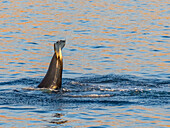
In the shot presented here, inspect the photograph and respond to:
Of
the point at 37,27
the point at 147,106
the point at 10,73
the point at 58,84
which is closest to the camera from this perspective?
the point at 147,106

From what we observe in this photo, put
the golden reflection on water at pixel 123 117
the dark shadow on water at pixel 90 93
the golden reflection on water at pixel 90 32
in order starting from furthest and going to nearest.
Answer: the golden reflection on water at pixel 90 32 < the dark shadow on water at pixel 90 93 < the golden reflection on water at pixel 123 117

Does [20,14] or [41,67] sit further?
[20,14]

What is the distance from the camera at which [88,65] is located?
21500 mm

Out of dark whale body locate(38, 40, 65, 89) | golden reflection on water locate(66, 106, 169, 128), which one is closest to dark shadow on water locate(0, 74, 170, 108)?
dark whale body locate(38, 40, 65, 89)

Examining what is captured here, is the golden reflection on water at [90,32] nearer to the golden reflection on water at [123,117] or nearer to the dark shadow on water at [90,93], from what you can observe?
the dark shadow on water at [90,93]

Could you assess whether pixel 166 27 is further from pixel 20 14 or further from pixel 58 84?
pixel 58 84

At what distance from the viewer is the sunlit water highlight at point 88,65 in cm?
1352

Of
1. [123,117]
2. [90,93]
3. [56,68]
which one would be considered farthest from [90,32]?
[123,117]

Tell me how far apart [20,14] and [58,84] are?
23.3 meters

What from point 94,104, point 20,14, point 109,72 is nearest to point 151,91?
point 94,104

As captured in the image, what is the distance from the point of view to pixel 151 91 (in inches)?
629

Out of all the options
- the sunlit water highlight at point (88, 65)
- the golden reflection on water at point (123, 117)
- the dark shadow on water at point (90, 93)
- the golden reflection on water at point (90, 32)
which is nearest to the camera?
the golden reflection on water at point (123, 117)

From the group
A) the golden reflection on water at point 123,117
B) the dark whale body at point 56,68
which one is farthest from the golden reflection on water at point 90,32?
the golden reflection on water at point 123,117

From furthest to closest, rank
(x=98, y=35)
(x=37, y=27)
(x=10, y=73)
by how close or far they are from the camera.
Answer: (x=37, y=27) → (x=98, y=35) → (x=10, y=73)
